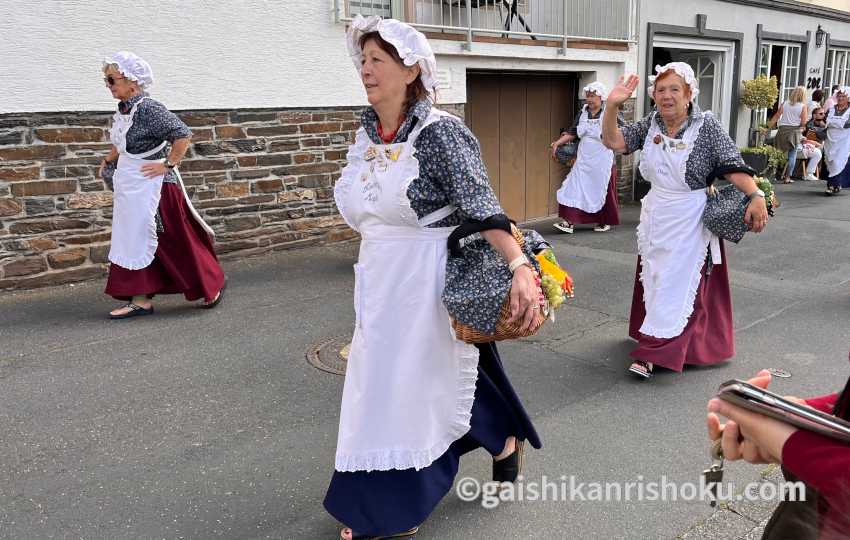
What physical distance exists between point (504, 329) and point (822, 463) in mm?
1228

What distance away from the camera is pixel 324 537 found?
2.69m

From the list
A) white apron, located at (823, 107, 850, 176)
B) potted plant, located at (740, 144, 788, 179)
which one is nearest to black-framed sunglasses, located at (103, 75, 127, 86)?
potted plant, located at (740, 144, 788, 179)

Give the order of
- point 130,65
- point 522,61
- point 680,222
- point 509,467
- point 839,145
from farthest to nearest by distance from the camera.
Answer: point 839,145, point 522,61, point 130,65, point 680,222, point 509,467

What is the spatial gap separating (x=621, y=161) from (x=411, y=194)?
9555 mm

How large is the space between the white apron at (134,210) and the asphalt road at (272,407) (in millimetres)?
533

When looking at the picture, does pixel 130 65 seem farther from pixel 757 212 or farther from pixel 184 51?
pixel 757 212

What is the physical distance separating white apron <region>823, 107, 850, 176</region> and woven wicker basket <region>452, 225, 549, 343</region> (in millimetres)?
12253

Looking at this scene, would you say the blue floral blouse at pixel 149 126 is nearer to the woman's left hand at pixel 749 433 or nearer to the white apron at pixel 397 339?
the white apron at pixel 397 339

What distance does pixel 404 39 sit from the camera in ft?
7.84

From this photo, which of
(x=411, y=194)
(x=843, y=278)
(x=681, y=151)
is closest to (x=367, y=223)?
(x=411, y=194)

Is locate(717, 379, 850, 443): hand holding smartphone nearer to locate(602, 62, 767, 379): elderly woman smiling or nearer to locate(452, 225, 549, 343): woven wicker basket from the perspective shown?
locate(452, 225, 549, 343): woven wicker basket

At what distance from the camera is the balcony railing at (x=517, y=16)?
8055mm

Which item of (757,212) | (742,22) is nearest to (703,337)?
(757,212)

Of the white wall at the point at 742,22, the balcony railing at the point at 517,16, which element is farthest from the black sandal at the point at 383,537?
the white wall at the point at 742,22
